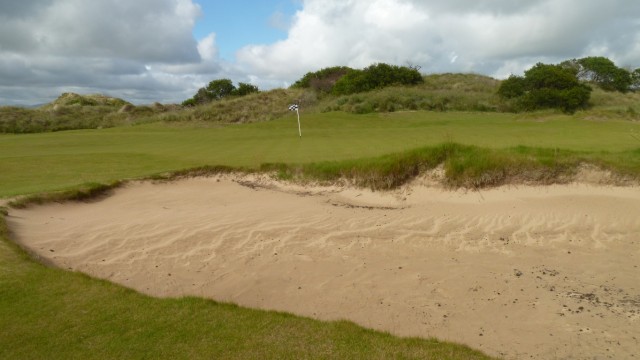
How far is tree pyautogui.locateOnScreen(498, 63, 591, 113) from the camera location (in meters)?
39.8

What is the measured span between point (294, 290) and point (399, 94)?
39.5 meters

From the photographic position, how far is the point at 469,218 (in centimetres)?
1043

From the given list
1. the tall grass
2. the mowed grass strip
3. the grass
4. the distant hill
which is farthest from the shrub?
the mowed grass strip

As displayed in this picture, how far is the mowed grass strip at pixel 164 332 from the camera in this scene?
4.42 metres

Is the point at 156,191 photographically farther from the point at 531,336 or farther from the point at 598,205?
the point at 598,205

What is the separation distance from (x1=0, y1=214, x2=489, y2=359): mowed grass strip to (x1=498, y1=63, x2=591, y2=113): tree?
128ft

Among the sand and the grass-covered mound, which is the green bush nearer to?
the grass-covered mound

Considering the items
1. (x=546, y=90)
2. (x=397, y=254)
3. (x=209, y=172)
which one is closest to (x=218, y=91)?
(x=546, y=90)

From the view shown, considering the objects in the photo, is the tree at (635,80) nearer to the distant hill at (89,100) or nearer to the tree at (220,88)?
the tree at (220,88)

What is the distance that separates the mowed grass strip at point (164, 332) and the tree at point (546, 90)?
39128 mm

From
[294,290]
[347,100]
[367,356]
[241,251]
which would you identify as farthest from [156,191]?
[347,100]

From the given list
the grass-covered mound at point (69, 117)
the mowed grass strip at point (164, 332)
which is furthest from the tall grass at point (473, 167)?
the grass-covered mound at point (69, 117)

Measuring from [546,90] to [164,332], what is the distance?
42566 millimetres

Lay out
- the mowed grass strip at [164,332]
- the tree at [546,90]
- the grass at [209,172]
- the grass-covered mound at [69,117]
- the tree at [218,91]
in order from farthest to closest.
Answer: the tree at [218,91], the grass-covered mound at [69,117], the tree at [546,90], the grass at [209,172], the mowed grass strip at [164,332]
